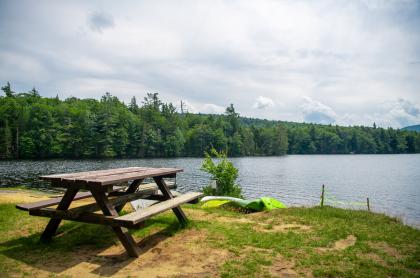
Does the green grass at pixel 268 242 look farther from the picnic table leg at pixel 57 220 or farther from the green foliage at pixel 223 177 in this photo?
the green foliage at pixel 223 177

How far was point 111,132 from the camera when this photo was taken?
273ft

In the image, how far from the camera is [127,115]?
92438 mm

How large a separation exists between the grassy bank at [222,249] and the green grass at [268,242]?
0.02 metres

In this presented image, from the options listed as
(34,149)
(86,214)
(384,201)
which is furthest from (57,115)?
(86,214)

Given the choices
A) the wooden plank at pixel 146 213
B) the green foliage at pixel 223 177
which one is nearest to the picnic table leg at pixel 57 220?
Result: the wooden plank at pixel 146 213

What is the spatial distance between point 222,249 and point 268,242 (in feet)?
3.70

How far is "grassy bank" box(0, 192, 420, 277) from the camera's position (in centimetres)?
512

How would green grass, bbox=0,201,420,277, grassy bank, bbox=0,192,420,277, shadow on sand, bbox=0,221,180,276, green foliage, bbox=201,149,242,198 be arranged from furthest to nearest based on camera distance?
green foliage, bbox=201,149,242,198, shadow on sand, bbox=0,221,180,276, green grass, bbox=0,201,420,277, grassy bank, bbox=0,192,420,277

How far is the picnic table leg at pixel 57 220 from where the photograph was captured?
6.11m

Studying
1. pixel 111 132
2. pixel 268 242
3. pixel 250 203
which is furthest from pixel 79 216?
pixel 111 132

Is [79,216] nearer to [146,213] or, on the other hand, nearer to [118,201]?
[118,201]

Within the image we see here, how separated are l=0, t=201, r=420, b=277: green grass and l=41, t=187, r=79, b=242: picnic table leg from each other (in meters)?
0.18

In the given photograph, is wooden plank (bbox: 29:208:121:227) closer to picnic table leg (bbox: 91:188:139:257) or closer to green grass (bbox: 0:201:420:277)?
picnic table leg (bbox: 91:188:139:257)

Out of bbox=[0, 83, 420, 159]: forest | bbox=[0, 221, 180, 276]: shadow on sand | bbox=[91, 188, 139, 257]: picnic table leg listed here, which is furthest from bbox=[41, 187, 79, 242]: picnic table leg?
bbox=[0, 83, 420, 159]: forest
